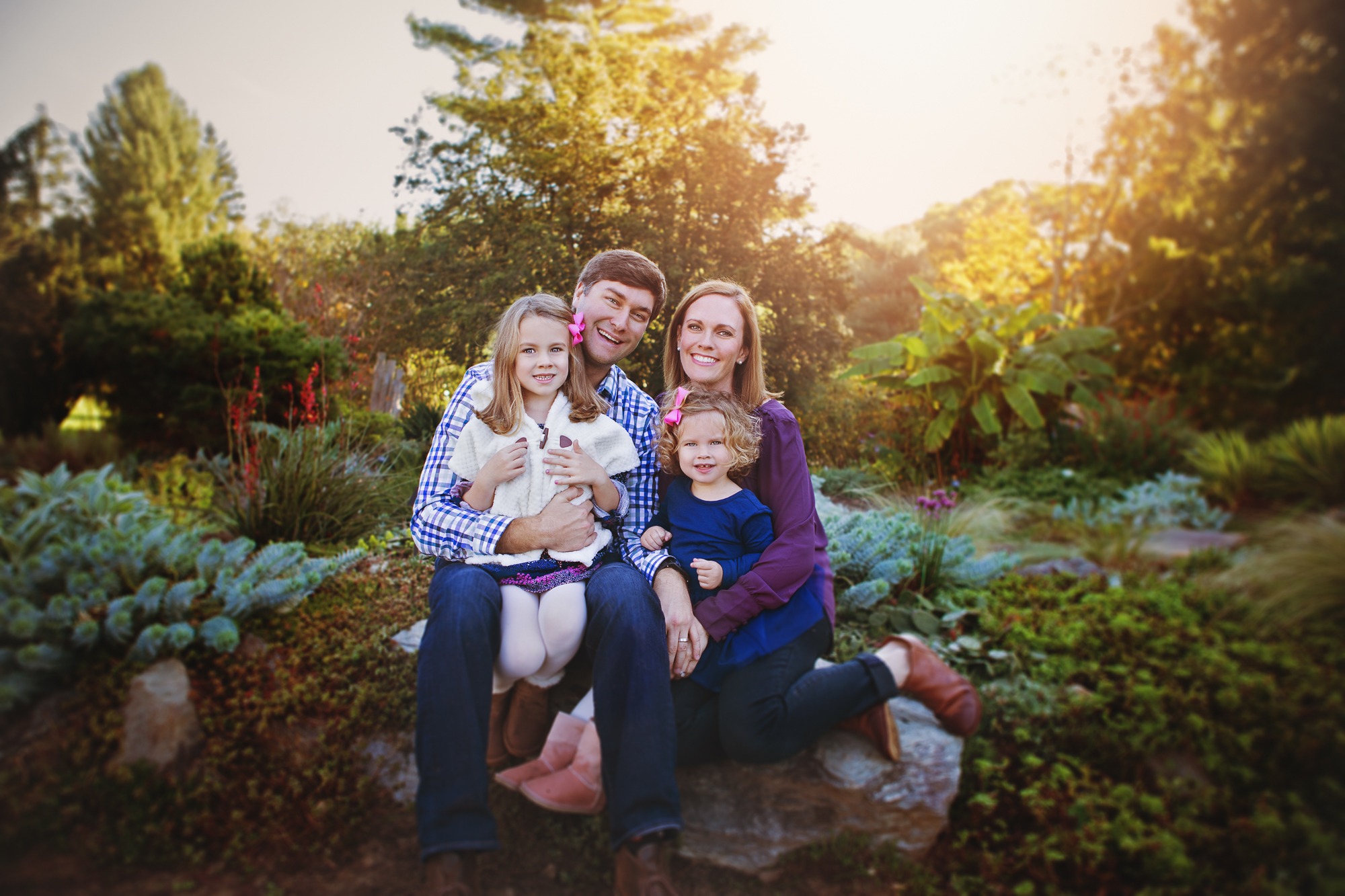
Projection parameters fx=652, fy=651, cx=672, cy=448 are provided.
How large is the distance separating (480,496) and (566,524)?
314 millimetres

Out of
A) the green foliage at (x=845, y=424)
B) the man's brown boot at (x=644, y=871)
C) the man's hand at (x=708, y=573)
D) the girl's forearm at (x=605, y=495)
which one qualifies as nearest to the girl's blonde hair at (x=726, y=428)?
the girl's forearm at (x=605, y=495)

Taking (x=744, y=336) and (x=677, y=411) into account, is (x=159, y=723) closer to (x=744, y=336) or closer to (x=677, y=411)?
(x=677, y=411)

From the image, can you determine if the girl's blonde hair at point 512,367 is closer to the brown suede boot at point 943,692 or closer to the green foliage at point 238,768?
the green foliage at point 238,768

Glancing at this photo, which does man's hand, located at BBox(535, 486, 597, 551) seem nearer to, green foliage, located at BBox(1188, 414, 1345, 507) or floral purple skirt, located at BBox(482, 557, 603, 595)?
floral purple skirt, located at BBox(482, 557, 603, 595)

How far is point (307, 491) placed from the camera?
391 centimetres

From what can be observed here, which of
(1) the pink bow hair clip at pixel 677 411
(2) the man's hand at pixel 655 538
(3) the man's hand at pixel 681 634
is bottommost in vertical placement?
(3) the man's hand at pixel 681 634

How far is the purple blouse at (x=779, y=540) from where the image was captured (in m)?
2.19

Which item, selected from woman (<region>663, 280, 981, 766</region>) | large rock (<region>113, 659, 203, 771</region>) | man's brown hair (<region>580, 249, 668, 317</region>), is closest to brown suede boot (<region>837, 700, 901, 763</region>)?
woman (<region>663, 280, 981, 766</region>)

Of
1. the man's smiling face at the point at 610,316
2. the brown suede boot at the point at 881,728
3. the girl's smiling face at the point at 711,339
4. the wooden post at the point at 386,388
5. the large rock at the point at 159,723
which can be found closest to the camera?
the large rock at the point at 159,723

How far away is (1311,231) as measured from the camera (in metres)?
2.02

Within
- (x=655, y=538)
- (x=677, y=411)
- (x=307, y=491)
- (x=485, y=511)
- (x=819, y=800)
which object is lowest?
(x=819, y=800)

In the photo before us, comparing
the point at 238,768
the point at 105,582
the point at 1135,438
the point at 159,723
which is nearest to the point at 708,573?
the point at 238,768

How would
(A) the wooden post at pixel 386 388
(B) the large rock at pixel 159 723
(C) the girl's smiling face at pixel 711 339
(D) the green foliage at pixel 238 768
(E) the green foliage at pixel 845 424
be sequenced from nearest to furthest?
(D) the green foliage at pixel 238 768, (B) the large rock at pixel 159 723, (C) the girl's smiling face at pixel 711 339, (A) the wooden post at pixel 386 388, (E) the green foliage at pixel 845 424

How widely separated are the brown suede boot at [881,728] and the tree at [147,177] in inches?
123
